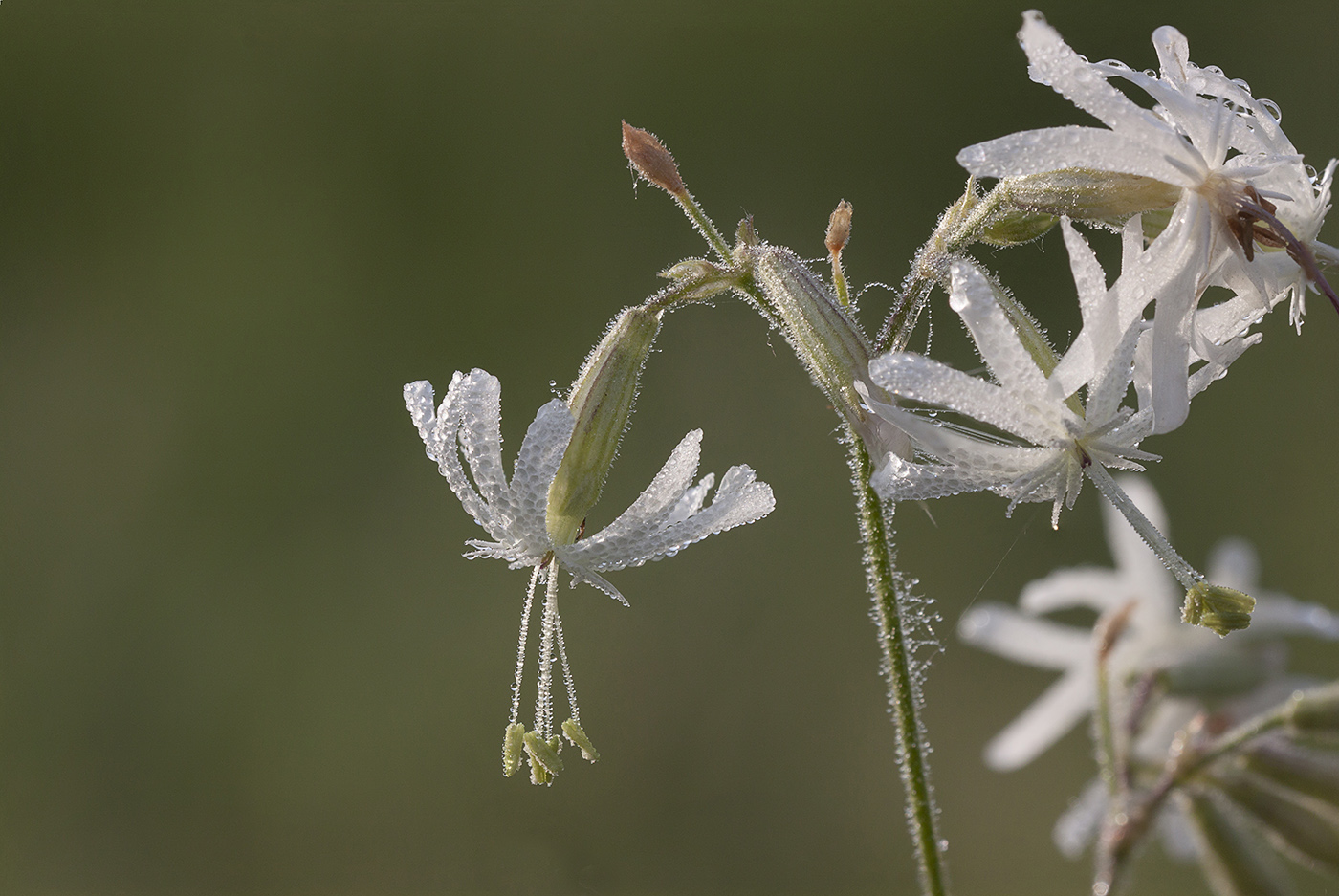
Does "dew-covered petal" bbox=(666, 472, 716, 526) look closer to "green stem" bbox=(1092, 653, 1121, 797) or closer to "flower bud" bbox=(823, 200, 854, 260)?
"flower bud" bbox=(823, 200, 854, 260)

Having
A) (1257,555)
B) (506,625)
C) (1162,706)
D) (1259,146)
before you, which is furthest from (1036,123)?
(1259,146)

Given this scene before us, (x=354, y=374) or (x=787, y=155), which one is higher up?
(x=787, y=155)

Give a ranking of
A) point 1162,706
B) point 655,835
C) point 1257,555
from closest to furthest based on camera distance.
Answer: point 1162,706
point 655,835
point 1257,555

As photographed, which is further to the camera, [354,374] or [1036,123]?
[354,374]

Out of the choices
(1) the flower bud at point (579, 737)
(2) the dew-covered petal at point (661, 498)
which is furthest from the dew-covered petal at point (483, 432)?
(1) the flower bud at point (579, 737)

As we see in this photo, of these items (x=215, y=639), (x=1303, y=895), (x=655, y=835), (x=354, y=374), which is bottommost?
(x=1303, y=895)

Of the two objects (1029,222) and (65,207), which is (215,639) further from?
(1029,222)

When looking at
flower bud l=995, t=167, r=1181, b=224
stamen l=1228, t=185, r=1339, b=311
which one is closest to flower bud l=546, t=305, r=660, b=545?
flower bud l=995, t=167, r=1181, b=224

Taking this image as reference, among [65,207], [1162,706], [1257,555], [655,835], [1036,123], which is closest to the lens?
[1162,706]

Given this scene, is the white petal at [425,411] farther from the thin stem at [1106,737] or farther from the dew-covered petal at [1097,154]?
the thin stem at [1106,737]

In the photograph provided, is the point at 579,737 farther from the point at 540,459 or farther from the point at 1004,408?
the point at 1004,408
